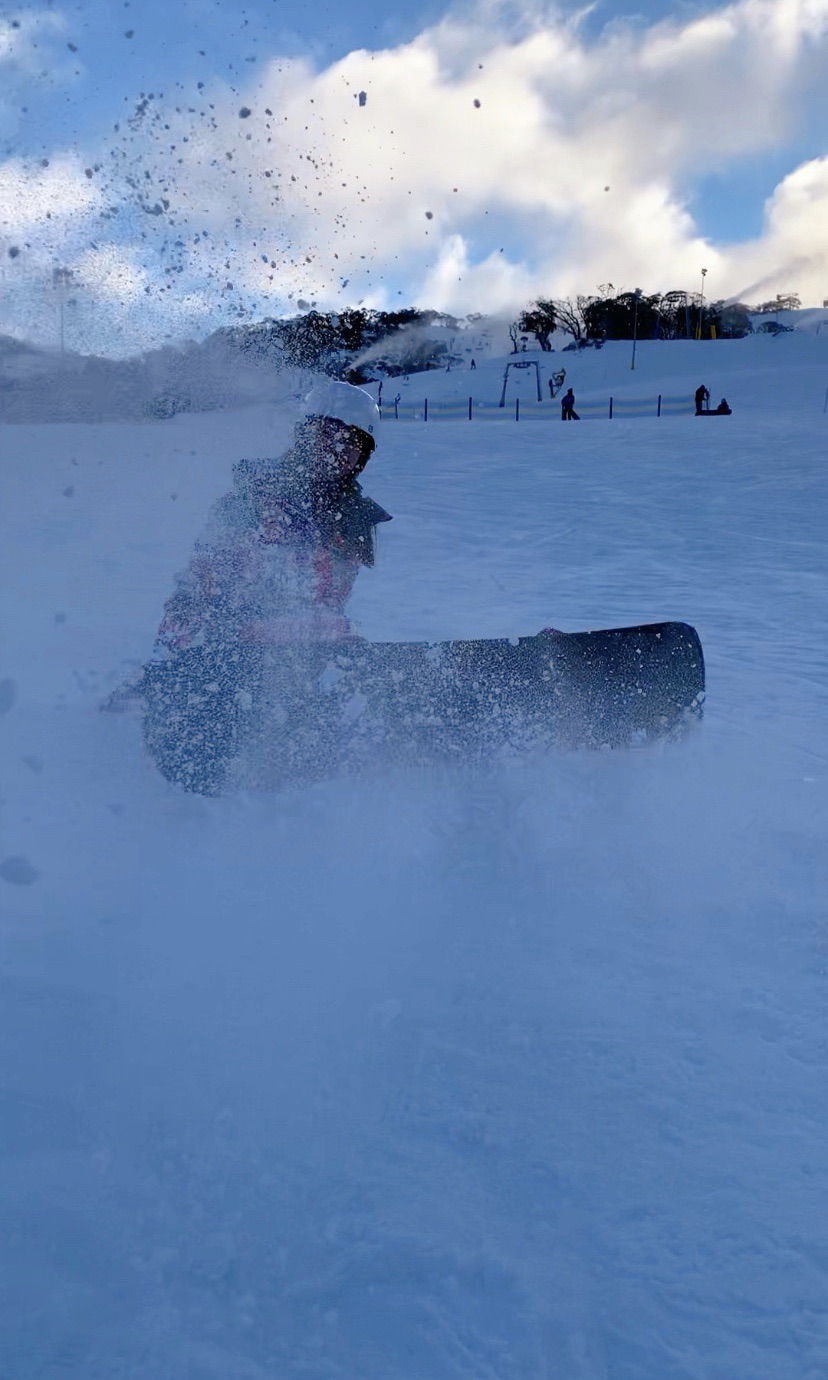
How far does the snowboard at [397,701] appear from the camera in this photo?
3.67 meters

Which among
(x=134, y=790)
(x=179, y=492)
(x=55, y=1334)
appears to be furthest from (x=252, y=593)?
(x=179, y=492)

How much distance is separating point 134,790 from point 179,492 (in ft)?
37.2

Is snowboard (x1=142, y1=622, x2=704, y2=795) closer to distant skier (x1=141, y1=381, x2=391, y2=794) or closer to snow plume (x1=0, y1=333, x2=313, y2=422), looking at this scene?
distant skier (x1=141, y1=381, x2=391, y2=794)

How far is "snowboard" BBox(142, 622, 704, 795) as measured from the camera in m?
3.67

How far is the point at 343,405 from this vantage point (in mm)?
4457

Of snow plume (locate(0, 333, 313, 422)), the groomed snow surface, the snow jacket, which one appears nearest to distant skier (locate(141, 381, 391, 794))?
the snow jacket

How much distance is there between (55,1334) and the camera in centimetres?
156

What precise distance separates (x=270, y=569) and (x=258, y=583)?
0.10 m

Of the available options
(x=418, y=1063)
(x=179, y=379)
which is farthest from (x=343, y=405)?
(x=418, y=1063)

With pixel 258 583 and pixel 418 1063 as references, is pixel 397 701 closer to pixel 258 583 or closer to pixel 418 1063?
pixel 258 583

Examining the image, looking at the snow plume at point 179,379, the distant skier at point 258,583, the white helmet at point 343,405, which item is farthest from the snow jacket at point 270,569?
the snow plume at point 179,379

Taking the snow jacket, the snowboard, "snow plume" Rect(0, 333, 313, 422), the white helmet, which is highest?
"snow plume" Rect(0, 333, 313, 422)

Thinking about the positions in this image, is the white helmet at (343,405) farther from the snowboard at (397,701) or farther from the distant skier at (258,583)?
the snowboard at (397,701)

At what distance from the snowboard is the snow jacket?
0.19m
